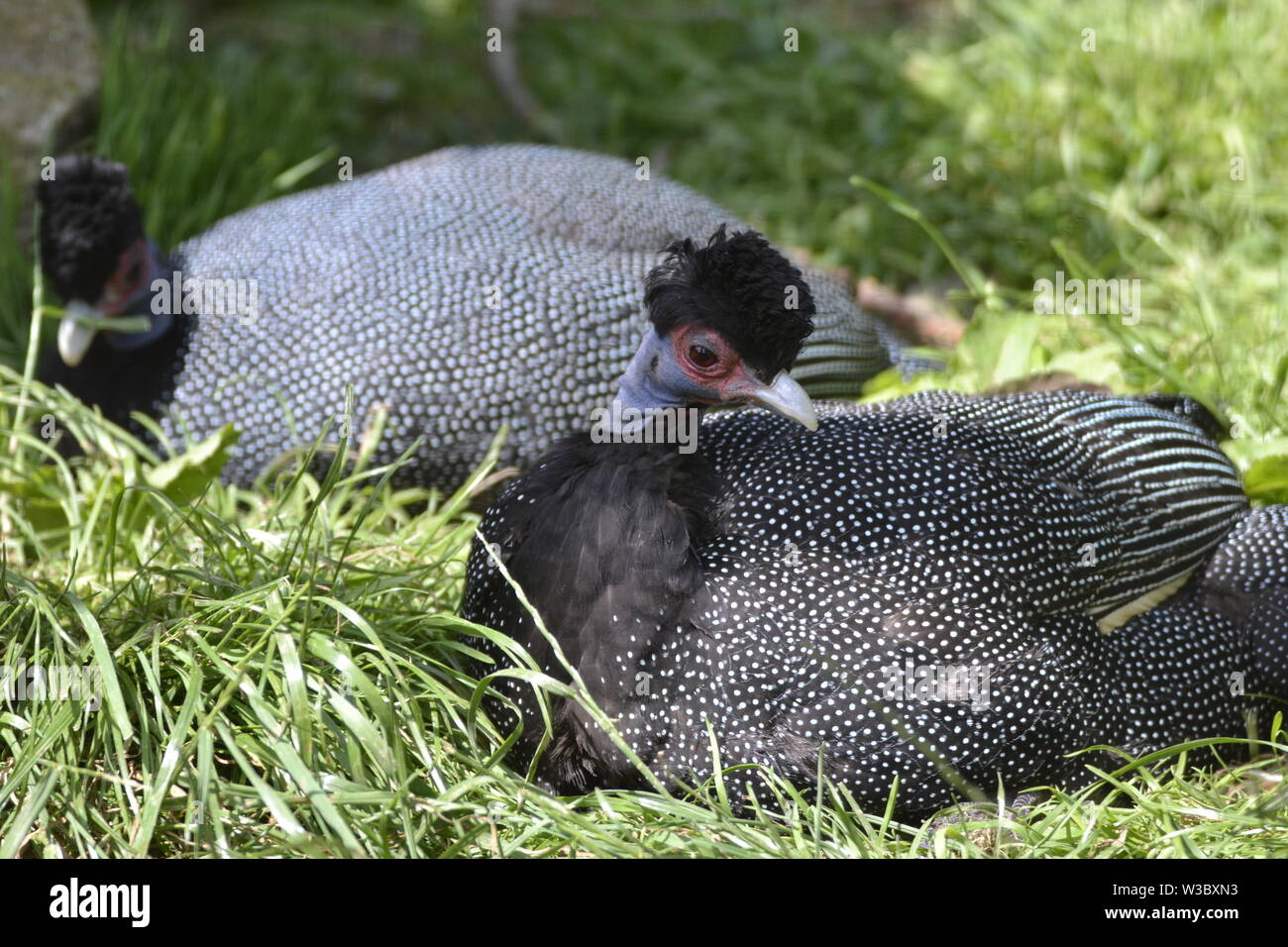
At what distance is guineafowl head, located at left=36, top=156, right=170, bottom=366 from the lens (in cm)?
405

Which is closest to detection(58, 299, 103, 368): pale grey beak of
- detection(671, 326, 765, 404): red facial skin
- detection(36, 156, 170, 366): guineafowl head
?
detection(36, 156, 170, 366): guineafowl head

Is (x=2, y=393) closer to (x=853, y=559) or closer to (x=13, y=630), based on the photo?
(x=13, y=630)

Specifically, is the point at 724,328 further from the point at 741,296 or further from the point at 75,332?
the point at 75,332

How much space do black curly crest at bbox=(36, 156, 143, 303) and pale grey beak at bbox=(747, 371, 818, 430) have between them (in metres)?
2.24

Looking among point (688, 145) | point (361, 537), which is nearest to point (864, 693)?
point (361, 537)

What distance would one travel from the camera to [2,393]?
163 inches

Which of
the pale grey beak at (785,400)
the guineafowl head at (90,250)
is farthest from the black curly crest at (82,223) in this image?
the pale grey beak at (785,400)

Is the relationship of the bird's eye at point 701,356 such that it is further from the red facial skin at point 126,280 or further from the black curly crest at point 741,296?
the red facial skin at point 126,280

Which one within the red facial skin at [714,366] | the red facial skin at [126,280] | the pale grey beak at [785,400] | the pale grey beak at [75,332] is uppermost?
the red facial skin at [126,280]

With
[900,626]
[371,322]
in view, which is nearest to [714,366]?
[900,626]

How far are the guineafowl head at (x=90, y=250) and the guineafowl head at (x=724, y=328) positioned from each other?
1.97m

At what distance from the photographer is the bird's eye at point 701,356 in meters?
2.87

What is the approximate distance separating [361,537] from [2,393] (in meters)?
1.28

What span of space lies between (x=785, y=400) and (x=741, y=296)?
25 centimetres
